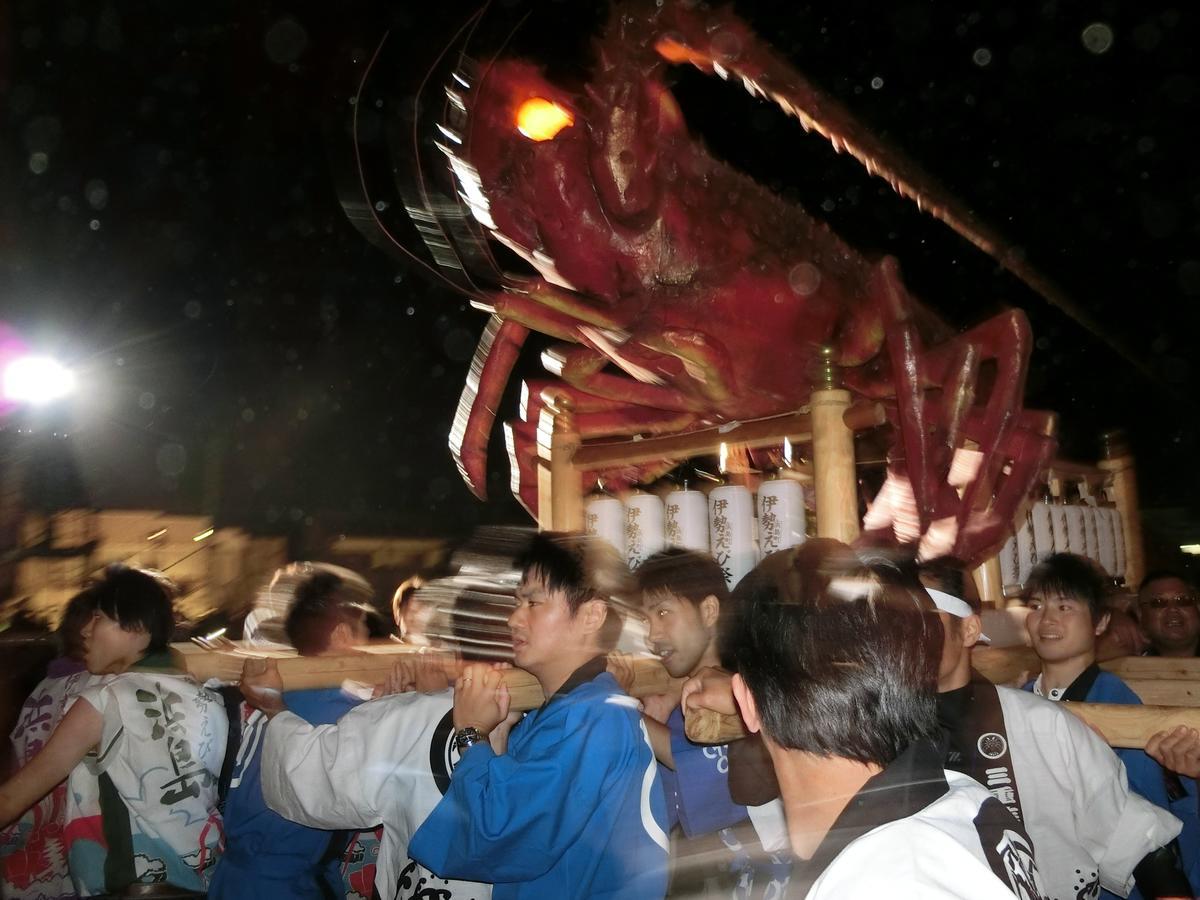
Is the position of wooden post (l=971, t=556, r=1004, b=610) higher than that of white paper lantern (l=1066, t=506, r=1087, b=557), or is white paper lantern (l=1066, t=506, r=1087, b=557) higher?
white paper lantern (l=1066, t=506, r=1087, b=557)

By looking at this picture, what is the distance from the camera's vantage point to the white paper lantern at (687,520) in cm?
257

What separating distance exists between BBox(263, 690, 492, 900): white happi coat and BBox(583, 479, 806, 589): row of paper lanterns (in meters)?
0.86

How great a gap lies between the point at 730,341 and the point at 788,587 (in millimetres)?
1863

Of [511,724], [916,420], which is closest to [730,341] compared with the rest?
[916,420]

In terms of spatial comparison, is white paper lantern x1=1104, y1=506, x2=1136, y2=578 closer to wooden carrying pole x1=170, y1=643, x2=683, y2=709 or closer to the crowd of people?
the crowd of people

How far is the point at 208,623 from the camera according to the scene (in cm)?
576

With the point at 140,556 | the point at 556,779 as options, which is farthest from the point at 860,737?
the point at 140,556

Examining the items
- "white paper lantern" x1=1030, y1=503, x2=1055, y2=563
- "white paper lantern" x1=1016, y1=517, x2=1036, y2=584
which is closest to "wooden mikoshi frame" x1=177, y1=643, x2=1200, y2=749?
"white paper lantern" x1=1016, y1=517, x2=1036, y2=584

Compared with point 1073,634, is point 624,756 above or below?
below

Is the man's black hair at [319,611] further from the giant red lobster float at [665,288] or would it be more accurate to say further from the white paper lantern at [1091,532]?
the white paper lantern at [1091,532]

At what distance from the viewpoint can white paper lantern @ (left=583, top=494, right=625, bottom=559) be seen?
2758mm

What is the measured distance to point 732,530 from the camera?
8.23ft

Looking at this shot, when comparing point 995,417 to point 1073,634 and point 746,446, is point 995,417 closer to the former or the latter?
point 1073,634

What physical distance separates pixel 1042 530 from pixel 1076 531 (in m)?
0.35
